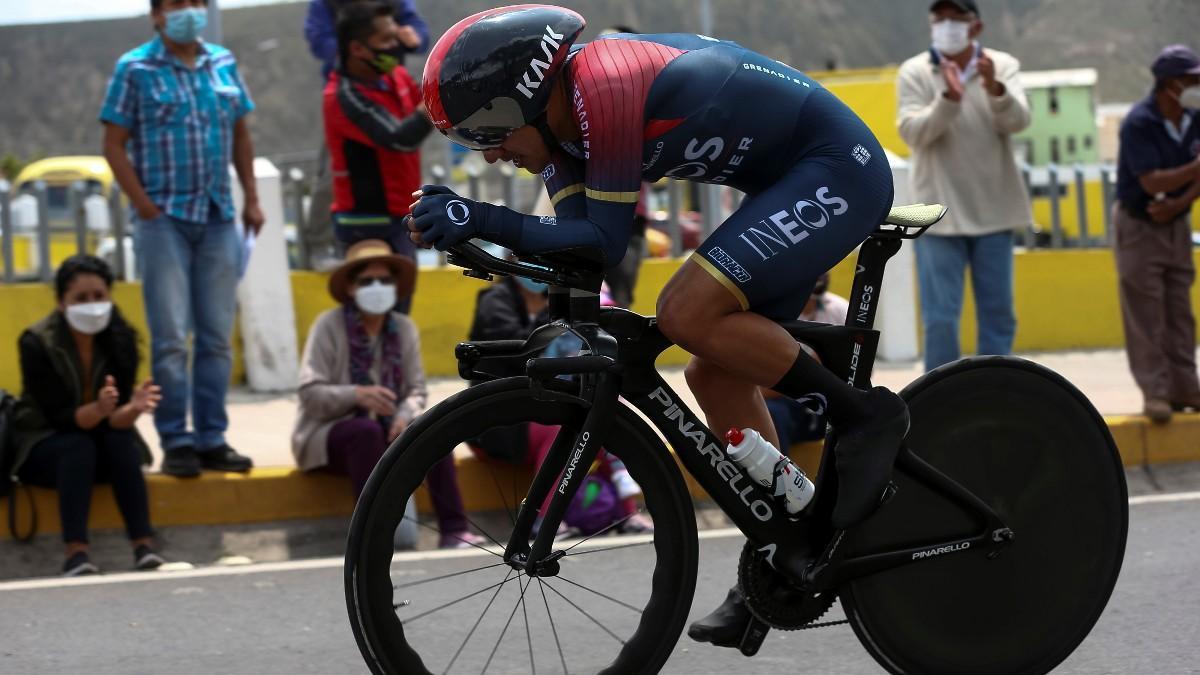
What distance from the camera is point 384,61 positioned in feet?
27.3

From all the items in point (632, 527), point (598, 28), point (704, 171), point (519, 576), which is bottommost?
point (598, 28)

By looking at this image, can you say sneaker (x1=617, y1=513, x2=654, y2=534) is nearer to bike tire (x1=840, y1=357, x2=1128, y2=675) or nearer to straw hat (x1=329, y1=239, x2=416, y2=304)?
straw hat (x1=329, y1=239, x2=416, y2=304)

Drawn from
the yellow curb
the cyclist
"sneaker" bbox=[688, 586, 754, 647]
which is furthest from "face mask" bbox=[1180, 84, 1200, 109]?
"sneaker" bbox=[688, 586, 754, 647]

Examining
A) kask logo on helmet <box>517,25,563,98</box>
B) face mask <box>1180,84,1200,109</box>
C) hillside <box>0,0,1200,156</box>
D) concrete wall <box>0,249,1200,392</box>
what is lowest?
hillside <box>0,0,1200,156</box>

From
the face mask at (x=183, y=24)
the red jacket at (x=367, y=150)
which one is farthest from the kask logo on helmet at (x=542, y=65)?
the red jacket at (x=367, y=150)

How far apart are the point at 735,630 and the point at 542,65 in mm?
1509

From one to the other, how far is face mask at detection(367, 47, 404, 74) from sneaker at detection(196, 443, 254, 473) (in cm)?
194

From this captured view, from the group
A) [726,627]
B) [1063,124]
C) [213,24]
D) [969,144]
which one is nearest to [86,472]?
[726,627]

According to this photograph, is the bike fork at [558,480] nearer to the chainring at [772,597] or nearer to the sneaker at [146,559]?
the chainring at [772,597]

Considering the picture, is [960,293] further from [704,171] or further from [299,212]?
[704,171]

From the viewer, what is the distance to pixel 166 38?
25.3 ft

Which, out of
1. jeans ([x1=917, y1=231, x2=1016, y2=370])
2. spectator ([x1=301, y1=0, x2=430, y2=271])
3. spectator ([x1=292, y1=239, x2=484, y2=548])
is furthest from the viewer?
spectator ([x1=301, y1=0, x2=430, y2=271])

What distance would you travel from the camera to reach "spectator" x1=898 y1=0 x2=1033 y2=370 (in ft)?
27.5

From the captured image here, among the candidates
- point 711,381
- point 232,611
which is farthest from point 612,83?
point 232,611
